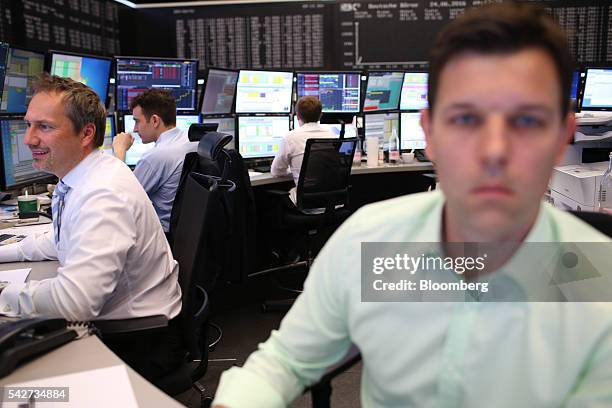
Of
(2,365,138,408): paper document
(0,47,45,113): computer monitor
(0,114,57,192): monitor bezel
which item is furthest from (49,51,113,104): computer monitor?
(2,365,138,408): paper document

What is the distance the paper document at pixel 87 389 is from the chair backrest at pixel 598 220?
0.85 meters

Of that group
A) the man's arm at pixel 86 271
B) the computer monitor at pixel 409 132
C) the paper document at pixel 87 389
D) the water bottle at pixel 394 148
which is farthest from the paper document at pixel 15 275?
the computer monitor at pixel 409 132

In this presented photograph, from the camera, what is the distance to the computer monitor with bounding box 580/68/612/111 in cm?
454

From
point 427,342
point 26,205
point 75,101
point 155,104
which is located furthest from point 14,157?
point 427,342

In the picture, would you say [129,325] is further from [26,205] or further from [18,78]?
[18,78]

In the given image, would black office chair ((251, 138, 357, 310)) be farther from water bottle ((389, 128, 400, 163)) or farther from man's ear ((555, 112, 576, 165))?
man's ear ((555, 112, 576, 165))

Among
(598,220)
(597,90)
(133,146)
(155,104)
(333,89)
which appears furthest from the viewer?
(333,89)

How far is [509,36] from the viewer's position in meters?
0.72

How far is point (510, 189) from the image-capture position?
0.69 metres

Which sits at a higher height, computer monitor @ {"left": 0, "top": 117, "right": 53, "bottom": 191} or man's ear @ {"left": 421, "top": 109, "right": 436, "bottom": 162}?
man's ear @ {"left": 421, "top": 109, "right": 436, "bottom": 162}

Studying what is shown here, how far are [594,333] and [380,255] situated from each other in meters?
0.30

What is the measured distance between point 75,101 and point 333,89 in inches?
128

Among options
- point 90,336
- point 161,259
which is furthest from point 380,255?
point 161,259

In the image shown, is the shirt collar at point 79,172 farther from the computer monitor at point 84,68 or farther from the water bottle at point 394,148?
the water bottle at point 394,148
